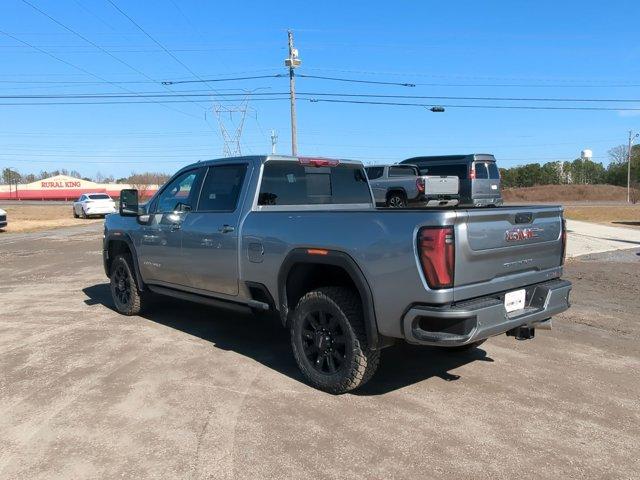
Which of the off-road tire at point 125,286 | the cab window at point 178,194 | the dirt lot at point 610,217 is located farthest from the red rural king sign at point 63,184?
the cab window at point 178,194

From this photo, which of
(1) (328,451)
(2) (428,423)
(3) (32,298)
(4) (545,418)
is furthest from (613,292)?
(3) (32,298)

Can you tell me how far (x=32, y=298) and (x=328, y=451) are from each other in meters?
6.90

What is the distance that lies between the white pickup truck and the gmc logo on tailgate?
40.4ft

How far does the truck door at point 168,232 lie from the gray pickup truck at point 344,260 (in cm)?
2

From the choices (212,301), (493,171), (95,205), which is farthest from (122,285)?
(95,205)

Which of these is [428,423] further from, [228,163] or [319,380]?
[228,163]

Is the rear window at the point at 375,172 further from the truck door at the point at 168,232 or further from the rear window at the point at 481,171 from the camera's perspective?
the truck door at the point at 168,232

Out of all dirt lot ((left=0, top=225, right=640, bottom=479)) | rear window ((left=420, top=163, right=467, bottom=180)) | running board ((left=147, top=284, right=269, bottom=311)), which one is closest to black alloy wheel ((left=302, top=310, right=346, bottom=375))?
dirt lot ((left=0, top=225, right=640, bottom=479))

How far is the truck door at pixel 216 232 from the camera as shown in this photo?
5.21m

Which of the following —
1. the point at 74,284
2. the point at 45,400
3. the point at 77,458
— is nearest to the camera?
the point at 77,458

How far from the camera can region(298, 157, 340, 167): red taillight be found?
5539 millimetres

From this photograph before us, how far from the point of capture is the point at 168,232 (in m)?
6.07

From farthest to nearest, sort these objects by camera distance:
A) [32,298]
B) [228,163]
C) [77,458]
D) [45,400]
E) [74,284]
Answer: [74,284], [32,298], [228,163], [45,400], [77,458]

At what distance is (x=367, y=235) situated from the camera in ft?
12.9
